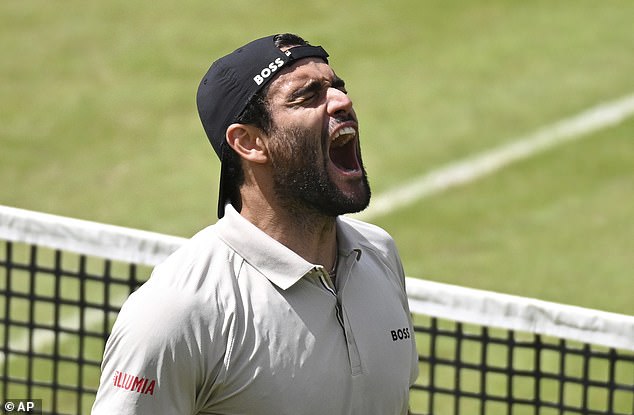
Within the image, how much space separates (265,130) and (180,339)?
62 cm

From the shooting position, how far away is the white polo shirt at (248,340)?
3.54 metres

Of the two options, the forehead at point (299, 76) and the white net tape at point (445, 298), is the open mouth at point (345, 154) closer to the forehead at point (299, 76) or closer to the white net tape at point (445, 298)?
the forehead at point (299, 76)

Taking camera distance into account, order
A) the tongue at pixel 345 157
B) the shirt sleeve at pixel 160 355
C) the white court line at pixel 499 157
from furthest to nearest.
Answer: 1. the white court line at pixel 499 157
2. the tongue at pixel 345 157
3. the shirt sleeve at pixel 160 355

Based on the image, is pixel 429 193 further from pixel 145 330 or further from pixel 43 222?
pixel 145 330

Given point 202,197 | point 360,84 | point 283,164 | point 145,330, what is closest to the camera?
point 145,330

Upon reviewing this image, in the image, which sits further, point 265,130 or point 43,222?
point 43,222

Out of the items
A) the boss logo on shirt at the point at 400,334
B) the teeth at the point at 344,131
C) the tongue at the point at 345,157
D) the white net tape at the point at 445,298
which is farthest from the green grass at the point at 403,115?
the teeth at the point at 344,131

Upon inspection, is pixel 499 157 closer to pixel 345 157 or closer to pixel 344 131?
pixel 345 157

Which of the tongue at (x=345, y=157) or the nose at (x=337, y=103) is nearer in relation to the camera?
the nose at (x=337, y=103)

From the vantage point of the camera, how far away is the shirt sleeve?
3.52 meters

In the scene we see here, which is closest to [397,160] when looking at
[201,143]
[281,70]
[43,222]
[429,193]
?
[429,193]

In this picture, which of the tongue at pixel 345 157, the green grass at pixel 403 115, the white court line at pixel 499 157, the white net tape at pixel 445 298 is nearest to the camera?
the tongue at pixel 345 157

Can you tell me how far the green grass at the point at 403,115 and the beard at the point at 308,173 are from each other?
5.84m

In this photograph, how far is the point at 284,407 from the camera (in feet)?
11.8
